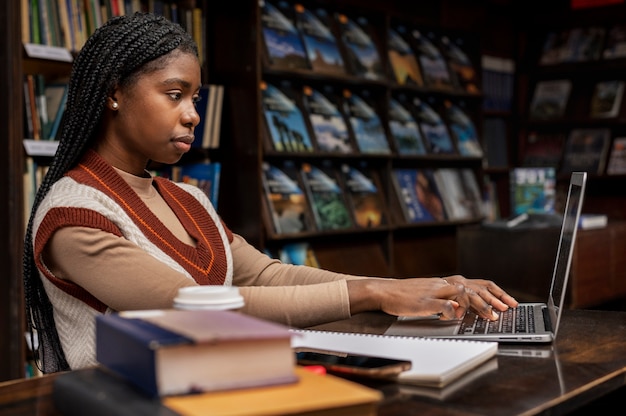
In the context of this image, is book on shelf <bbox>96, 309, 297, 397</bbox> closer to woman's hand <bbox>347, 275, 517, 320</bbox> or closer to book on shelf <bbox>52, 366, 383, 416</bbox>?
book on shelf <bbox>52, 366, 383, 416</bbox>

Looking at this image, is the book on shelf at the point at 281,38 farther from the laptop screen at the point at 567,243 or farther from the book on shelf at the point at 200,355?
the book on shelf at the point at 200,355

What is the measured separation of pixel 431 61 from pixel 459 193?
79cm

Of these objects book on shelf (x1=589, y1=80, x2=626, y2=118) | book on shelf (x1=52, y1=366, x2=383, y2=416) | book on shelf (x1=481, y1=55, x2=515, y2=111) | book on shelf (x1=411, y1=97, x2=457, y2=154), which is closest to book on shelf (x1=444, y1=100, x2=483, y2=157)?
book on shelf (x1=411, y1=97, x2=457, y2=154)

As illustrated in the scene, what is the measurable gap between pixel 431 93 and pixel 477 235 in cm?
104

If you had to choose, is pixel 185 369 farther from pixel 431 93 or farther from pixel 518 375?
pixel 431 93

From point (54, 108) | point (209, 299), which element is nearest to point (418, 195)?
point (54, 108)

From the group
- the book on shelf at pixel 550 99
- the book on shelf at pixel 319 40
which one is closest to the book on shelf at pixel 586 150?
the book on shelf at pixel 550 99

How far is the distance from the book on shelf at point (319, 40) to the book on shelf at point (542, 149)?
6.28 ft

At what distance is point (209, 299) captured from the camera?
3.26 feet

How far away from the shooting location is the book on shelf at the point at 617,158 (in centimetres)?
495

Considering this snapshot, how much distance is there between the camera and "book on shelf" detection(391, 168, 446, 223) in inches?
172

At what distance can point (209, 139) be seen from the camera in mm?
3439

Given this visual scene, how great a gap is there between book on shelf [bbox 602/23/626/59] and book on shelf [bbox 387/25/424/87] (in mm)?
1345

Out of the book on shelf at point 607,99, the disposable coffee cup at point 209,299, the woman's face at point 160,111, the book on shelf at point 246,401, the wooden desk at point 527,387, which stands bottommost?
the wooden desk at point 527,387
